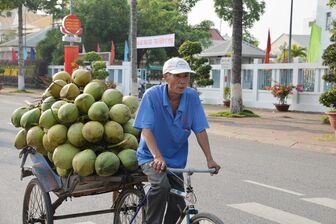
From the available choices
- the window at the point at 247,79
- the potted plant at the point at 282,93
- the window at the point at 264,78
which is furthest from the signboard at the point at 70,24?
the potted plant at the point at 282,93

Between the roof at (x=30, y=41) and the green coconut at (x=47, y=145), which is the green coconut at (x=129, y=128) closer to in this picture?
the green coconut at (x=47, y=145)

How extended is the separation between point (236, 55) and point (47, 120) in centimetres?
1596

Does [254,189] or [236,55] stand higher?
[236,55]

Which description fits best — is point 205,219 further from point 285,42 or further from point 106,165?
point 285,42

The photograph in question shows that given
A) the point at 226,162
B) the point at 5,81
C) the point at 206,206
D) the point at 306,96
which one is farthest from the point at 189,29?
the point at 206,206

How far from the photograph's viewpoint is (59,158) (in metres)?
4.50

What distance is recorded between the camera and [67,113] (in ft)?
15.0

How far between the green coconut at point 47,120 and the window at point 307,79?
2044 cm

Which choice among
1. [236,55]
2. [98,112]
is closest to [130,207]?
[98,112]

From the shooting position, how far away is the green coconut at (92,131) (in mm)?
4453

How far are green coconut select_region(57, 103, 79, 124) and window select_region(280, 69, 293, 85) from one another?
21.5 meters

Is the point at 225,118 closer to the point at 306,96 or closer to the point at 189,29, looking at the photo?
the point at 306,96

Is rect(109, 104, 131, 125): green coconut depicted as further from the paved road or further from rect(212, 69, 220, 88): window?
rect(212, 69, 220, 88): window

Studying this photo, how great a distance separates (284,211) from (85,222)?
2.41 meters
